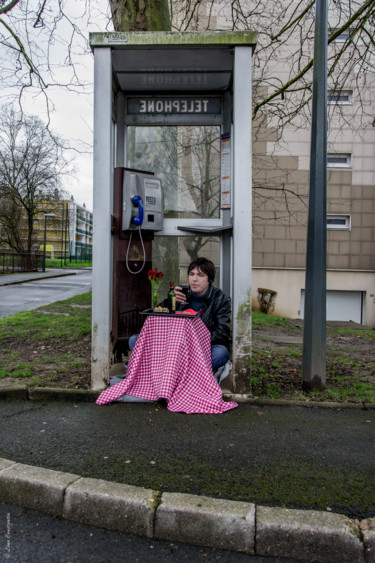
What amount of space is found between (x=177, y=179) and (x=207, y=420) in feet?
10.5

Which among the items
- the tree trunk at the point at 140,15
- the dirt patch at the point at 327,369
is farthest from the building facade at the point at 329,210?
the tree trunk at the point at 140,15


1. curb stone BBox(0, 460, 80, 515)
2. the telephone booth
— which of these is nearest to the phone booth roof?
the telephone booth

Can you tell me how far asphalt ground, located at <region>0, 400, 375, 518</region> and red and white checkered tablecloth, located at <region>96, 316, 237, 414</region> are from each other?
15 centimetres

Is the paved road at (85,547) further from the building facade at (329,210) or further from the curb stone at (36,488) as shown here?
the building facade at (329,210)

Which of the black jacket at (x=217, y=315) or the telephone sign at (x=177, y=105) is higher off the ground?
the telephone sign at (x=177, y=105)

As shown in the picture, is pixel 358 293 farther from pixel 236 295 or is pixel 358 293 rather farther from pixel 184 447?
pixel 184 447

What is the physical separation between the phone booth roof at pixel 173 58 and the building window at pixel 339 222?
1232 cm

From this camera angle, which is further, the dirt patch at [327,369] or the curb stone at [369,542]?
the dirt patch at [327,369]

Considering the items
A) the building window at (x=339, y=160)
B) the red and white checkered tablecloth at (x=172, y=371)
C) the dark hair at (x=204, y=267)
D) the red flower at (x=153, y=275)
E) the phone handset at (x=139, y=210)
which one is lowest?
the red and white checkered tablecloth at (x=172, y=371)

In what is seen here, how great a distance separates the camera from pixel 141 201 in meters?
5.06

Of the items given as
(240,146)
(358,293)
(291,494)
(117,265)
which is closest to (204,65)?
(240,146)

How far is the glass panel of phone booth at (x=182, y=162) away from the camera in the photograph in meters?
5.62

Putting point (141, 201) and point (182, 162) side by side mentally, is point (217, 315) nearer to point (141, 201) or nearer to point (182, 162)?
point (141, 201)

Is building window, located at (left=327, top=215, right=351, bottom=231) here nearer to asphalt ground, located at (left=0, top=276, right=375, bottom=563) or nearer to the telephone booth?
the telephone booth
